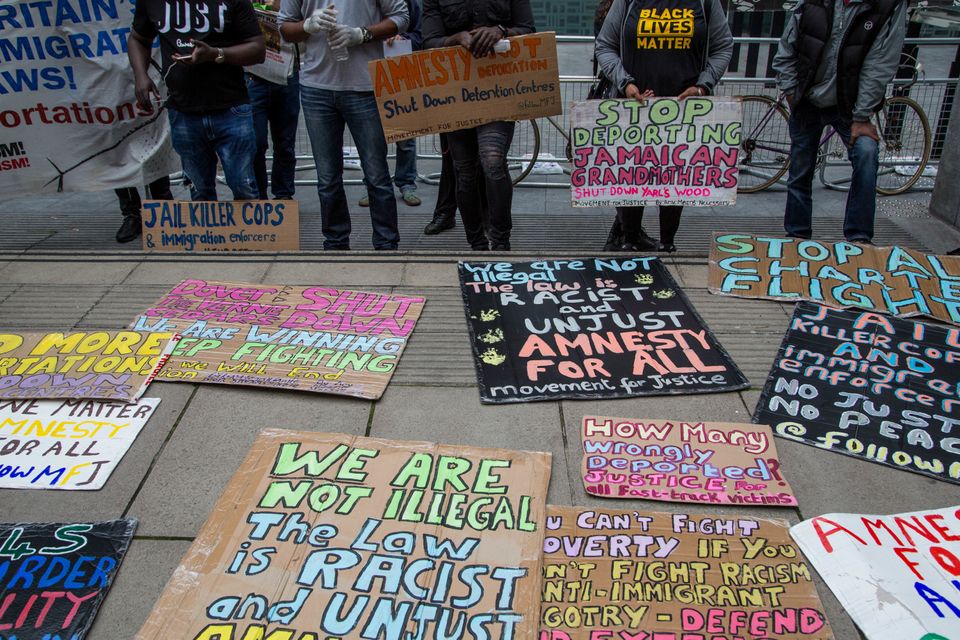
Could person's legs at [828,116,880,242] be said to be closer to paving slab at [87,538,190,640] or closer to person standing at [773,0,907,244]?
person standing at [773,0,907,244]

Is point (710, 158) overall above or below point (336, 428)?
above

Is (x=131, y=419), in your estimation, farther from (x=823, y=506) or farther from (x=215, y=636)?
(x=823, y=506)

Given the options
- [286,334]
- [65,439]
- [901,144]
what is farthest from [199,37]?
[901,144]

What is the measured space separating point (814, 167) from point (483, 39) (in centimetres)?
215

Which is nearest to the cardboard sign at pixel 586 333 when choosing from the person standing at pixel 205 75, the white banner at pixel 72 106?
the person standing at pixel 205 75

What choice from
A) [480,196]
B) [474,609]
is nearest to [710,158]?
[480,196]

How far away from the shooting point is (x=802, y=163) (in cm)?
453

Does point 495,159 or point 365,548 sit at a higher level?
point 495,159

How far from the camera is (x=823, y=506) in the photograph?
2508 mm

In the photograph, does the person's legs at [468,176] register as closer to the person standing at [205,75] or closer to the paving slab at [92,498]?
the person standing at [205,75]

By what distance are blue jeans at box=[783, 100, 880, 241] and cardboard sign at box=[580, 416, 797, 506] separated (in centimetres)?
206

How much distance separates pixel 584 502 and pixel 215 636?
3.95 feet

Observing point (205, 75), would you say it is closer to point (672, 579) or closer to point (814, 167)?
point (814, 167)

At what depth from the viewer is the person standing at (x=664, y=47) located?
4145mm
